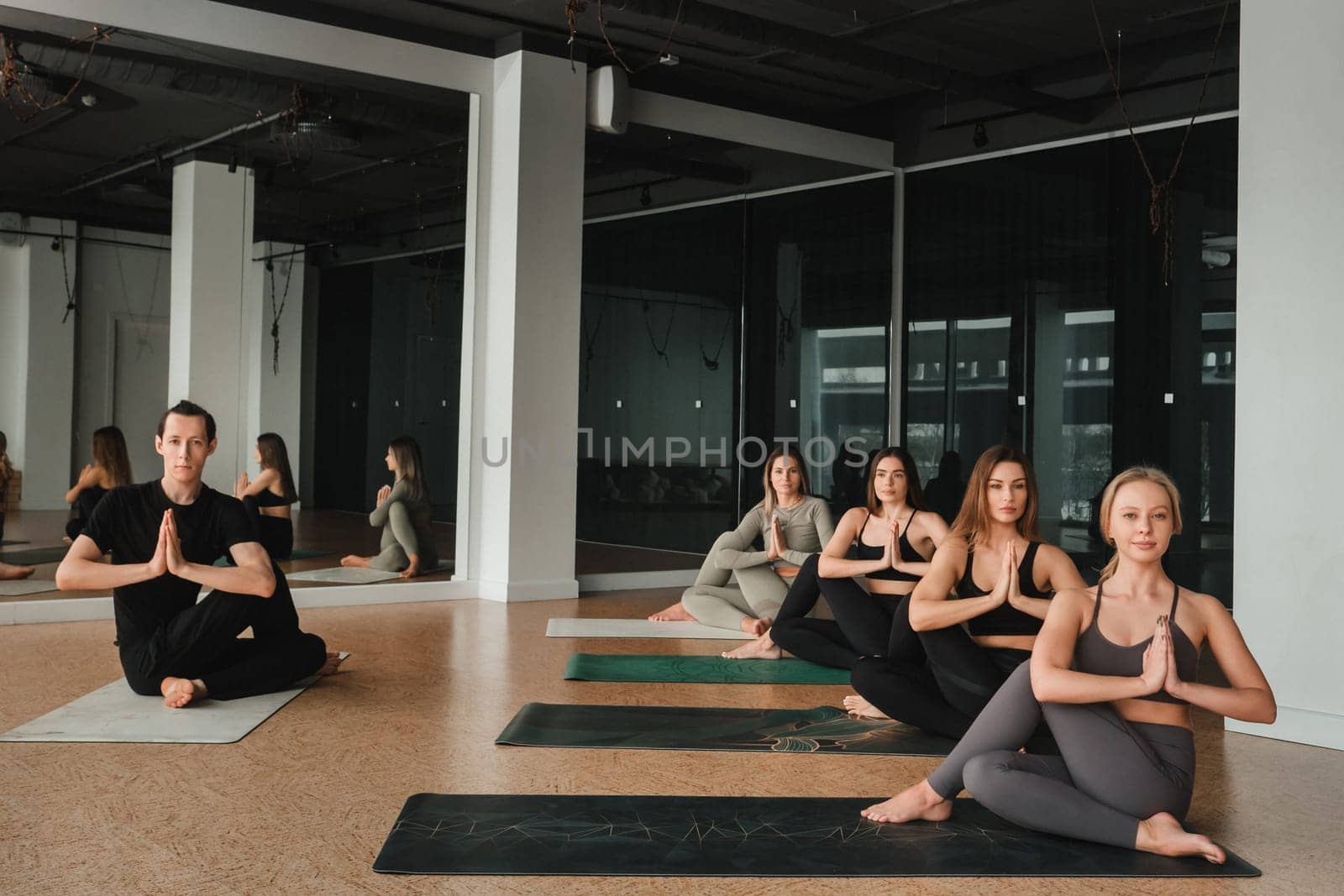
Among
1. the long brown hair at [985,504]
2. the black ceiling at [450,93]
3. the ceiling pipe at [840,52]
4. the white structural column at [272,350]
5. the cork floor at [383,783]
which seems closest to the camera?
the cork floor at [383,783]

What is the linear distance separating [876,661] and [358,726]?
172 centimetres

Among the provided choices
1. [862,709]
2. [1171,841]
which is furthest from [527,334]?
[1171,841]

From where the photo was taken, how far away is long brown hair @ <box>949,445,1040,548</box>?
365 cm

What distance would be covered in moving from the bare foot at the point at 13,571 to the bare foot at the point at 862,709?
4026 mm

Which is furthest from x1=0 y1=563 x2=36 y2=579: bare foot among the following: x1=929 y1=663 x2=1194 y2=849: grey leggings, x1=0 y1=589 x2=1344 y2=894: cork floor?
x1=929 y1=663 x2=1194 y2=849: grey leggings

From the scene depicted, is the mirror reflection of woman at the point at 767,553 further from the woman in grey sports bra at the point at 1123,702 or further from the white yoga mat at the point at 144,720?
the woman in grey sports bra at the point at 1123,702

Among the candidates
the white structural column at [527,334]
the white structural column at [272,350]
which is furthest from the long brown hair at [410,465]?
the white structural column at [272,350]

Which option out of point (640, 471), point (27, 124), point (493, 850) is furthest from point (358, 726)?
point (640, 471)

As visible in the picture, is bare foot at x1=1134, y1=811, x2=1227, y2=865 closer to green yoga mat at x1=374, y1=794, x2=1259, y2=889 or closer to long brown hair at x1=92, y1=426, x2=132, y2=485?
green yoga mat at x1=374, y1=794, x2=1259, y2=889

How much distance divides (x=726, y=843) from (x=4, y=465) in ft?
14.4

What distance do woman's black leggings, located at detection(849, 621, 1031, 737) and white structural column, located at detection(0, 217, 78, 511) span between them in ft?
13.3

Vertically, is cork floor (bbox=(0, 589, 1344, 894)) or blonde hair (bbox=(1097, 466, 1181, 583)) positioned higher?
blonde hair (bbox=(1097, 466, 1181, 583))

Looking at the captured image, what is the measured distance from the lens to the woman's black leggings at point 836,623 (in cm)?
463

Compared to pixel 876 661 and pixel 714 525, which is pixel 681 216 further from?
pixel 876 661
